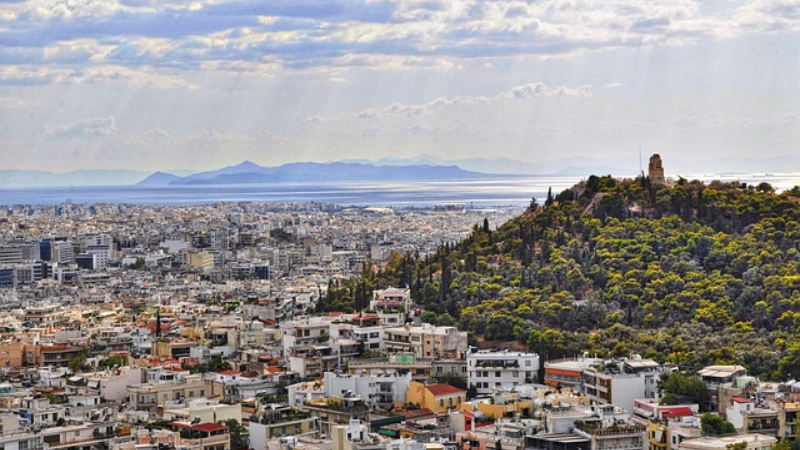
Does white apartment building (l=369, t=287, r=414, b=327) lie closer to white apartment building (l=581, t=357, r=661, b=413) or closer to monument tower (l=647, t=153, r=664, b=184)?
white apartment building (l=581, t=357, r=661, b=413)

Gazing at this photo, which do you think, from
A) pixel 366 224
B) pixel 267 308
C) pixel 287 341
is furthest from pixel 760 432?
pixel 366 224

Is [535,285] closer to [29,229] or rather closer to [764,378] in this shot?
[764,378]

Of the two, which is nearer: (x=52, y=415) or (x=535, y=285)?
(x=52, y=415)

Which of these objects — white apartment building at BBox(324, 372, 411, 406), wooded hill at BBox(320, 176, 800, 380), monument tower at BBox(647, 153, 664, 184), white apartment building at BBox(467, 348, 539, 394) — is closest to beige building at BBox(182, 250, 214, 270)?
wooded hill at BBox(320, 176, 800, 380)

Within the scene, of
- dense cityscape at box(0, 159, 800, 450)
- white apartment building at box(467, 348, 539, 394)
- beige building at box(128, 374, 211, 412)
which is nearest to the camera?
dense cityscape at box(0, 159, 800, 450)

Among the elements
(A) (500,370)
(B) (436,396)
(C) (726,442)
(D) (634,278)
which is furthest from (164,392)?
(D) (634,278)

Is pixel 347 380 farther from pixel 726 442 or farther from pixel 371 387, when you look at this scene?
pixel 726 442
